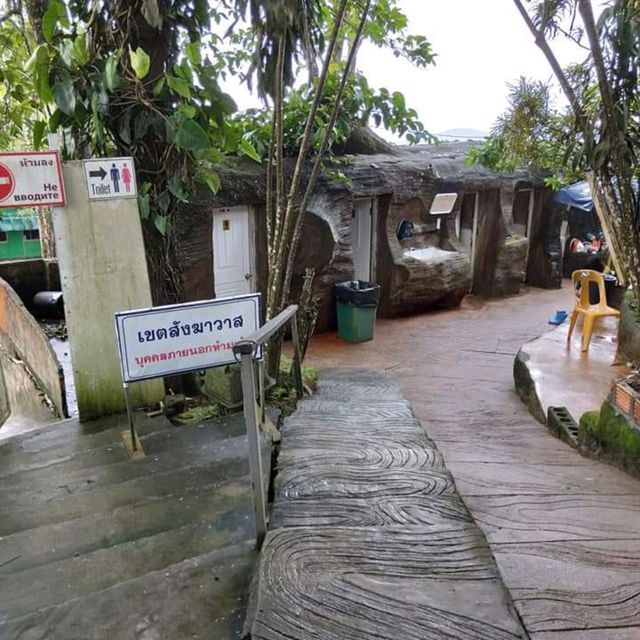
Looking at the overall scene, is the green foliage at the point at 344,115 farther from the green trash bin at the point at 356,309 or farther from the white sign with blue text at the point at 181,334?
the green trash bin at the point at 356,309

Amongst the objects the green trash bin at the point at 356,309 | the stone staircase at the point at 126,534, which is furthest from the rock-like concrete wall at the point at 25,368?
the green trash bin at the point at 356,309

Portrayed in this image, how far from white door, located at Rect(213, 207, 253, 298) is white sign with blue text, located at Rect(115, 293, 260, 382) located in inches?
147

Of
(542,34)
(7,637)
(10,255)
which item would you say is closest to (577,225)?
(542,34)

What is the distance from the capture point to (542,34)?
427cm

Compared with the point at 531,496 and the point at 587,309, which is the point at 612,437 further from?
the point at 587,309

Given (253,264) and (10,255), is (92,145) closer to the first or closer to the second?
(253,264)

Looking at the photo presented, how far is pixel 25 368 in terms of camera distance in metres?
5.76

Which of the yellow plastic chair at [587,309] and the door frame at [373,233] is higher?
the door frame at [373,233]

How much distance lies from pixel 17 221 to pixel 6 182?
9510 mm

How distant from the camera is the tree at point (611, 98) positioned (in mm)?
3906

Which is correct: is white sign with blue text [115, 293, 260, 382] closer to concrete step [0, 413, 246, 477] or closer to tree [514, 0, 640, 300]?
concrete step [0, 413, 246, 477]

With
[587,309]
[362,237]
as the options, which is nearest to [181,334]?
[587,309]

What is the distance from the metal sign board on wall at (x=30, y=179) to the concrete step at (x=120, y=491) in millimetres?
→ 1648

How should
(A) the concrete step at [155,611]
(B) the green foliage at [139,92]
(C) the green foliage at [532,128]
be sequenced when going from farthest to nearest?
(C) the green foliage at [532,128] < (B) the green foliage at [139,92] < (A) the concrete step at [155,611]
